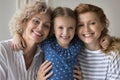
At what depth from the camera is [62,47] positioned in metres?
1.50

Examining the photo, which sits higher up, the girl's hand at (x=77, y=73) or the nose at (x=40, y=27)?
the nose at (x=40, y=27)

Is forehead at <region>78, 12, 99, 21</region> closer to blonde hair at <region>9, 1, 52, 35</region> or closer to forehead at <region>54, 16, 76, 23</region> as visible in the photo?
forehead at <region>54, 16, 76, 23</region>

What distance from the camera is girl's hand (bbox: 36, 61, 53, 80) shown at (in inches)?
56.6

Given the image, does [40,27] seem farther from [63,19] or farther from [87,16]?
[87,16]

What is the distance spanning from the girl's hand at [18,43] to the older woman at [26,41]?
0.02m

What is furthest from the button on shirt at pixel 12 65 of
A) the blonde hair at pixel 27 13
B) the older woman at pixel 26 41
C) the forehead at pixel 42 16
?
the forehead at pixel 42 16

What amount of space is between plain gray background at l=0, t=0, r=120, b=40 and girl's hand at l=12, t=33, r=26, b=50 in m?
0.77

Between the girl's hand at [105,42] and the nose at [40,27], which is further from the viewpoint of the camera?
the girl's hand at [105,42]

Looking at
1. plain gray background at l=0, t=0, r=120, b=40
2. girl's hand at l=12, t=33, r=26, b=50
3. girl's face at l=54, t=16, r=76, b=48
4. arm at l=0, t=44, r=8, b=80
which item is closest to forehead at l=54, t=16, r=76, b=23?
girl's face at l=54, t=16, r=76, b=48

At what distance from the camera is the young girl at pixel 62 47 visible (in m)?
1.41

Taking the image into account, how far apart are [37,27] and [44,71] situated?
0.28m

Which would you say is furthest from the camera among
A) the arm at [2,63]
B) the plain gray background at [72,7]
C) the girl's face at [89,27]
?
the plain gray background at [72,7]

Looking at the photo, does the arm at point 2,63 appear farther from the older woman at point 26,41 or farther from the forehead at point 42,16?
the forehead at point 42,16

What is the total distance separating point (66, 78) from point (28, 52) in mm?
296
